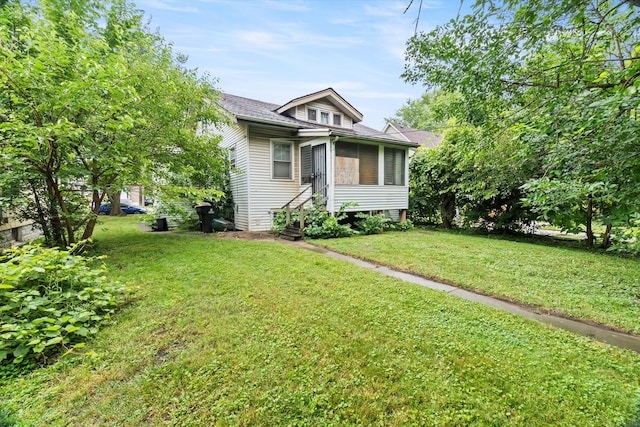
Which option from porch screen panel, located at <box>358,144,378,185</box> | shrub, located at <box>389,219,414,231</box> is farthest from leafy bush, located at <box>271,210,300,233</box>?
shrub, located at <box>389,219,414,231</box>

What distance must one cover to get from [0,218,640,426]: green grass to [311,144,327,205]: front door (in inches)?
238

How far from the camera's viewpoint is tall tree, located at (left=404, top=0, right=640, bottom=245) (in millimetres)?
2566

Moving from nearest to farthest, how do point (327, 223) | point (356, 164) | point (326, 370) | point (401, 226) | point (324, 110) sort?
point (326, 370), point (327, 223), point (356, 164), point (401, 226), point (324, 110)

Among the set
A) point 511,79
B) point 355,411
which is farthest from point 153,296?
point 511,79

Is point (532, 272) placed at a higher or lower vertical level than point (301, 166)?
lower

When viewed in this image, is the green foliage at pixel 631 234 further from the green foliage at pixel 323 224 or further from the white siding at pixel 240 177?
the white siding at pixel 240 177

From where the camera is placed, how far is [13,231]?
23.9 feet

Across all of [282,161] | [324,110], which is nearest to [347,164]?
[282,161]

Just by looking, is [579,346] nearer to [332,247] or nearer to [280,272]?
[280,272]

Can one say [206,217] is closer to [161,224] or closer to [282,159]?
[161,224]

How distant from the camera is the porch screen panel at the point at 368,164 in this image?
10.4 meters

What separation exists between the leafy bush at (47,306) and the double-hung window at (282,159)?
7.35m

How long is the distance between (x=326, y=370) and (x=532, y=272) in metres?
4.93

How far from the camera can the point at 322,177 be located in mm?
9602
